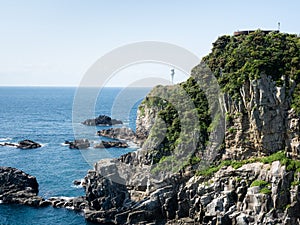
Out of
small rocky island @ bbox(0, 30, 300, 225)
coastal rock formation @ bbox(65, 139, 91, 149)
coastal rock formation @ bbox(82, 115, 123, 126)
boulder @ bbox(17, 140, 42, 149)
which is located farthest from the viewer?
coastal rock formation @ bbox(82, 115, 123, 126)

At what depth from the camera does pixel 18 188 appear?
70000mm

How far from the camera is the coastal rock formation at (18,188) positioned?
66125 millimetres

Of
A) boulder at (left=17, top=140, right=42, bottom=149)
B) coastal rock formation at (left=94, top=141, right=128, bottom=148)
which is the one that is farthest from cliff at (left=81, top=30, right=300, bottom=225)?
boulder at (left=17, top=140, right=42, bottom=149)

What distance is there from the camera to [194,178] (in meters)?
55.3

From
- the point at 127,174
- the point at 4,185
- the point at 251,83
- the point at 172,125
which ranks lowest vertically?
the point at 4,185

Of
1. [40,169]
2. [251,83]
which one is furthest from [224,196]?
[40,169]

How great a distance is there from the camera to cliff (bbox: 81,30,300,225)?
5003cm

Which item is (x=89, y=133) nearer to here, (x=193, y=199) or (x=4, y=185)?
(x=4, y=185)

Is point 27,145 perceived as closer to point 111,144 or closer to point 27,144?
point 27,144

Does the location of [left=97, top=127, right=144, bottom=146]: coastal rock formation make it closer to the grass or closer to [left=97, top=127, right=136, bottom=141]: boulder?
[left=97, top=127, right=136, bottom=141]: boulder

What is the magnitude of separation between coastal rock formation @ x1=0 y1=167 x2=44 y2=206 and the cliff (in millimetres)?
10600

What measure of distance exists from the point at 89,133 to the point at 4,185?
5803 cm

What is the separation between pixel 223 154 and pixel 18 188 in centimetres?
3794

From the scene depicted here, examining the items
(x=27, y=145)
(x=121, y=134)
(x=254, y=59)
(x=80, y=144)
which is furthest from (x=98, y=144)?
(x=254, y=59)
